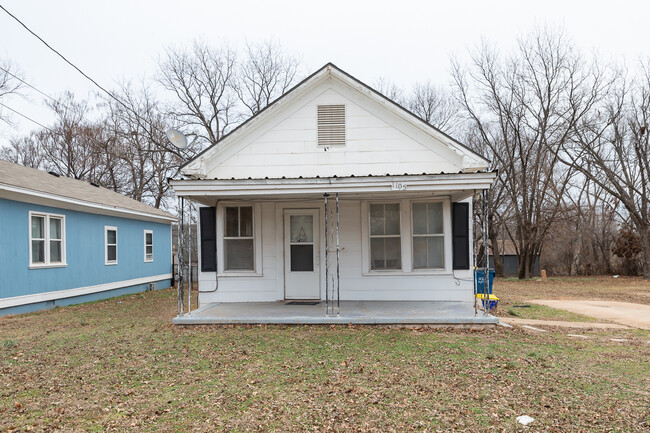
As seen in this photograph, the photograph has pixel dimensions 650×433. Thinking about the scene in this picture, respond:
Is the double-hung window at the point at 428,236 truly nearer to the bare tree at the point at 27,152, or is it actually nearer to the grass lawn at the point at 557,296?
the grass lawn at the point at 557,296

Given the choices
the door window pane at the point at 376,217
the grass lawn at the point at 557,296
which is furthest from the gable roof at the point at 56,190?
the grass lawn at the point at 557,296

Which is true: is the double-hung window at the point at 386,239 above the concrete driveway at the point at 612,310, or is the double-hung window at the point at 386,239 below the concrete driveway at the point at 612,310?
above

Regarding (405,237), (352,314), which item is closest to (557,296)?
(405,237)

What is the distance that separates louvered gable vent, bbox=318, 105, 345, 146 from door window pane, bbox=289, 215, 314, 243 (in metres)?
1.69

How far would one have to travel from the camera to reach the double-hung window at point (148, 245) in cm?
1942

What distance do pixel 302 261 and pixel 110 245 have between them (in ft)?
29.9

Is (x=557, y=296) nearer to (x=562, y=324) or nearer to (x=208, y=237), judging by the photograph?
(x=562, y=324)

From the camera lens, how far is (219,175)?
1062 centimetres

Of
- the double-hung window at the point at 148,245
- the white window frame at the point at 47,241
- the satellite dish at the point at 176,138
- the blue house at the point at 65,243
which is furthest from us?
the double-hung window at the point at 148,245

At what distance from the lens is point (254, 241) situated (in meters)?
10.8

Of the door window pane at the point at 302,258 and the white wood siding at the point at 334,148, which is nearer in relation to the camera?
the white wood siding at the point at 334,148

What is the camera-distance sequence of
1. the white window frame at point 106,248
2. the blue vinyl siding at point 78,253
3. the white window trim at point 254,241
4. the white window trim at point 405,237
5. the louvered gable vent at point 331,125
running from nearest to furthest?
the white window trim at point 405,237 < the louvered gable vent at point 331,125 < the white window trim at point 254,241 < the blue vinyl siding at point 78,253 < the white window frame at point 106,248

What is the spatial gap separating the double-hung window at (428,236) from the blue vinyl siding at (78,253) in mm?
9625

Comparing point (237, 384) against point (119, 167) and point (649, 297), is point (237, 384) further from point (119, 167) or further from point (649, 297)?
point (119, 167)
